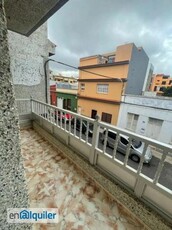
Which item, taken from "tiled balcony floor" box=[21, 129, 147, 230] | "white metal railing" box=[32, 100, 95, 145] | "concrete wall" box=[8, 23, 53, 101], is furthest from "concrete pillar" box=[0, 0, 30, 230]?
"concrete wall" box=[8, 23, 53, 101]

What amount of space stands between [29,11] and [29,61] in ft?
7.89

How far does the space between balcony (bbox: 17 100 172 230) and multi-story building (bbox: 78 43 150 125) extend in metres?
5.70

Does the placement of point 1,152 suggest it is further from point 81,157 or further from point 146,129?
point 146,129

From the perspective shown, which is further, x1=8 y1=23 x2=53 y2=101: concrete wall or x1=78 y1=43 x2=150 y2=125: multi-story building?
x1=78 y1=43 x2=150 y2=125: multi-story building

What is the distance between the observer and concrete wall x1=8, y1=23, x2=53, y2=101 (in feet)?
10.4

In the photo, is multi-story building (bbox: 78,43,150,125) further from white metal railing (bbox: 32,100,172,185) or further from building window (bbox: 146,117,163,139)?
white metal railing (bbox: 32,100,172,185)

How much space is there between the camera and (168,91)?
17641mm

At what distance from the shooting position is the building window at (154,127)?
5647 millimetres

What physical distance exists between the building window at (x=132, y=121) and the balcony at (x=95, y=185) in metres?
5.26

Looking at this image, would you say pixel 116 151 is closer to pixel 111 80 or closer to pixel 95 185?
pixel 95 185

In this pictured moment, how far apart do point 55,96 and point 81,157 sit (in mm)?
10416

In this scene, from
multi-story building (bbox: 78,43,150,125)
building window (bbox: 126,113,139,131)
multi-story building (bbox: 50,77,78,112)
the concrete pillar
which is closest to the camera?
the concrete pillar

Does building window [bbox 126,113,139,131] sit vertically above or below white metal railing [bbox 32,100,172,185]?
below

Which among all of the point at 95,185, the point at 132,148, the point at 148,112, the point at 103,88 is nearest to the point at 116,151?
the point at 95,185
